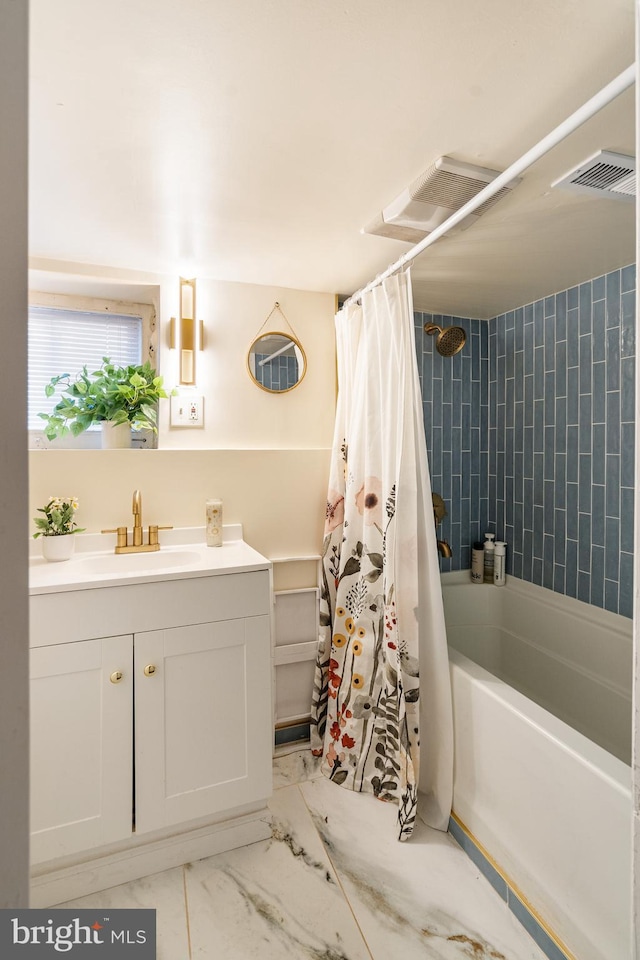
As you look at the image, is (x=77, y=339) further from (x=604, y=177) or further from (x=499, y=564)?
(x=499, y=564)

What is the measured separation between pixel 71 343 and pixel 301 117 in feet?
A: 4.29

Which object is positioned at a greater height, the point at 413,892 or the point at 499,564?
the point at 499,564

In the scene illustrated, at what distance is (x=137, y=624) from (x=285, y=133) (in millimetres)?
1391

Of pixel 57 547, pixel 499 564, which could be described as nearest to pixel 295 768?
pixel 57 547

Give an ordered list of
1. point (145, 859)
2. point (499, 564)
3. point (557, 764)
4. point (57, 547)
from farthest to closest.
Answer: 1. point (499, 564)
2. point (57, 547)
3. point (145, 859)
4. point (557, 764)

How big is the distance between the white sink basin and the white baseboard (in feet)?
2.84

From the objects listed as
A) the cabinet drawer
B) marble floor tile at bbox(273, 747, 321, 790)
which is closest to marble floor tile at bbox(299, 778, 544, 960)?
marble floor tile at bbox(273, 747, 321, 790)

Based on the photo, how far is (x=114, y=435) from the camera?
1844 mm

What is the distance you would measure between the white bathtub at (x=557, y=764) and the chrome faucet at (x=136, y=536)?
48.2 inches

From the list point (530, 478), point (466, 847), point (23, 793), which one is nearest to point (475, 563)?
point (530, 478)

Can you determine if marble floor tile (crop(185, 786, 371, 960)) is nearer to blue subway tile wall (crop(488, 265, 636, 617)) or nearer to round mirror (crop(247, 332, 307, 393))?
blue subway tile wall (crop(488, 265, 636, 617))

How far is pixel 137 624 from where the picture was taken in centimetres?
140

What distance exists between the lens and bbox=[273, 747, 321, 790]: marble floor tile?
72.9 inches

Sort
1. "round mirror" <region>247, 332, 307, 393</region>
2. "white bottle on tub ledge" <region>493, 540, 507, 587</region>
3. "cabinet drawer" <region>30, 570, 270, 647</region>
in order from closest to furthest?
"cabinet drawer" <region>30, 570, 270, 647</region> < "round mirror" <region>247, 332, 307, 393</region> < "white bottle on tub ledge" <region>493, 540, 507, 587</region>
